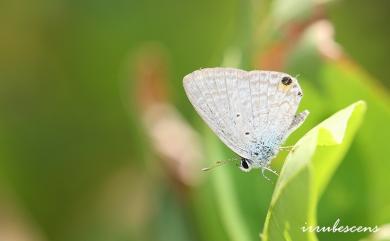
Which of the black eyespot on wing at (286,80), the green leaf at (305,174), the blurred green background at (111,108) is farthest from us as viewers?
the blurred green background at (111,108)

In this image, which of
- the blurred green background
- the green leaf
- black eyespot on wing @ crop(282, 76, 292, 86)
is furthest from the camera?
the blurred green background

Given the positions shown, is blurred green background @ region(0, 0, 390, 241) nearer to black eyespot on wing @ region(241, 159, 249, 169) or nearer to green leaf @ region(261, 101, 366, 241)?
black eyespot on wing @ region(241, 159, 249, 169)

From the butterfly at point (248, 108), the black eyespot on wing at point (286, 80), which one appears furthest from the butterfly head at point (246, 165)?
the black eyespot on wing at point (286, 80)

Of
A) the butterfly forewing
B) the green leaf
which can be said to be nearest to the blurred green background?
the butterfly forewing

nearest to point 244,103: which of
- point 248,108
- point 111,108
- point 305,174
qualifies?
point 248,108

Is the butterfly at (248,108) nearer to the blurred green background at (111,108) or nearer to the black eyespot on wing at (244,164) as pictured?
the black eyespot on wing at (244,164)
